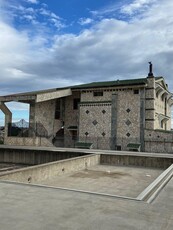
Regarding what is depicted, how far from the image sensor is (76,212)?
5410mm

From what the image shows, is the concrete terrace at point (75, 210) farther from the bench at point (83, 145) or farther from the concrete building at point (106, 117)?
the bench at point (83, 145)

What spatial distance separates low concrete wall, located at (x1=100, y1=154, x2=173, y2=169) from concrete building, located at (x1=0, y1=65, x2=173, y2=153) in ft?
24.5

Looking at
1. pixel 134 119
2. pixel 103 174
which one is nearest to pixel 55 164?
pixel 103 174

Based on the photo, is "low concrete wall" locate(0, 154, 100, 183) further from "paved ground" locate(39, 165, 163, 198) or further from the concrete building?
the concrete building

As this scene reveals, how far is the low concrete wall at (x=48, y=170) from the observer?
33.6 feet

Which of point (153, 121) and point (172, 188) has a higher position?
point (153, 121)

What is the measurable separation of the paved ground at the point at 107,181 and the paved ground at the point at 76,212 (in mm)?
4303

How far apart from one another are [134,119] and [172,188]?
19.6 m

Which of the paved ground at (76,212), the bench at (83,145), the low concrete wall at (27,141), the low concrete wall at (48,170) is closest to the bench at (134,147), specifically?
the bench at (83,145)

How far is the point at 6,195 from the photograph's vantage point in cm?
672

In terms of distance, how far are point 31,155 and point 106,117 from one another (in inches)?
401

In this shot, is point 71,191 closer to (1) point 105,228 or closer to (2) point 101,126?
(1) point 105,228

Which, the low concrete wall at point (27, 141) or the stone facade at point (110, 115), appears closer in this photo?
the stone facade at point (110, 115)

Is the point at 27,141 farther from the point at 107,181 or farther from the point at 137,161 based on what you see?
the point at 107,181
